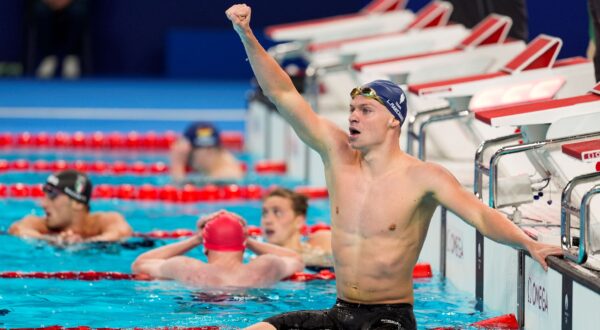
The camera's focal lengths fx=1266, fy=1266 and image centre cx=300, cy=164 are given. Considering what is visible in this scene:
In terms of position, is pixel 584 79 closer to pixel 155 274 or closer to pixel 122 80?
pixel 155 274

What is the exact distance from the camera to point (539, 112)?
6348 millimetres

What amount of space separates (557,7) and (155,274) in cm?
426

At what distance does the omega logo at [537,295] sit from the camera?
5590mm

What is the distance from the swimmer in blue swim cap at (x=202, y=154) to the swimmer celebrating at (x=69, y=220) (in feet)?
9.28

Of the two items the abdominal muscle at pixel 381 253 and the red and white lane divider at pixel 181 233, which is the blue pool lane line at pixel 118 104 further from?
the abdominal muscle at pixel 381 253

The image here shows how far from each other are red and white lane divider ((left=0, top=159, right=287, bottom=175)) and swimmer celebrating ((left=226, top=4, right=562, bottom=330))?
6.61m

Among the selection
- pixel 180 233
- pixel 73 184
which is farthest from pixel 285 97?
pixel 180 233

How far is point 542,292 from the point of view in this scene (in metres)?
5.62

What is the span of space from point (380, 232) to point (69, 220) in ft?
11.6

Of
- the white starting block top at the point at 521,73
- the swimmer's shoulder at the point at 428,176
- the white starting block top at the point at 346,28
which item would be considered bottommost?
the swimmer's shoulder at the point at 428,176

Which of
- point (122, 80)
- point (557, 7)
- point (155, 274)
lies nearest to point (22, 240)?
point (155, 274)

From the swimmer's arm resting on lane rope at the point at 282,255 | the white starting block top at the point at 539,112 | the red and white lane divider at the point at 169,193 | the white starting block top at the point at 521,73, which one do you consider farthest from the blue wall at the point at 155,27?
the white starting block top at the point at 539,112

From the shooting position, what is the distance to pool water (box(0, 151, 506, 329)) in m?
6.34

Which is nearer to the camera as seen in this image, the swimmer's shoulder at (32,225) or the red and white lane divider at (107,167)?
the swimmer's shoulder at (32,225)
